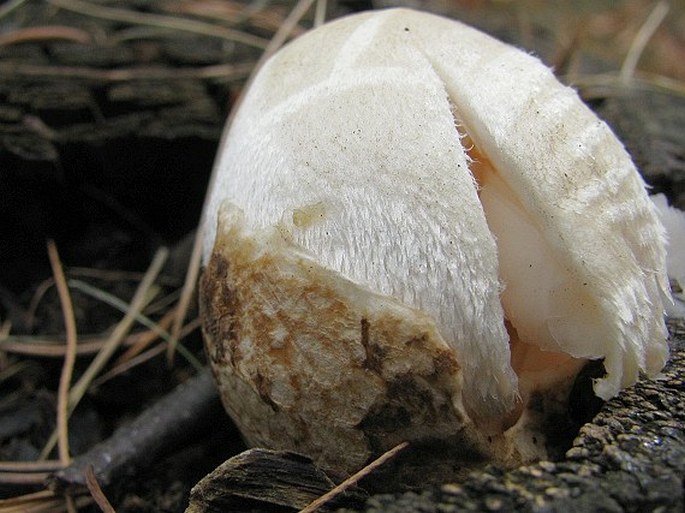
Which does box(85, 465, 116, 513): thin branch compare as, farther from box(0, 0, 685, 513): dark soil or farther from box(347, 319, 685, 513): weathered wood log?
box(347, 319, 685, 513): weathered wood log

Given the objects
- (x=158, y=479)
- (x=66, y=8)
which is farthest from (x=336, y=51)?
(x=66, y=8)

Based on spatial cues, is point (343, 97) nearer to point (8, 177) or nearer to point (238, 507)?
point (238, 507)

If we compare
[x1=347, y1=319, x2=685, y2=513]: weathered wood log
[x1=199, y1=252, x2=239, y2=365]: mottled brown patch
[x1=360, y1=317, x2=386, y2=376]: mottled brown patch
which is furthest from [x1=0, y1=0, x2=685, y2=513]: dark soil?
[x1=347, y1=319, x2=685, y2=513]: weathered wood log

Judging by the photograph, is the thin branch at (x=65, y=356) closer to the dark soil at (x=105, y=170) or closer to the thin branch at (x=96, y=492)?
the dark soil at (x=105, y=170)

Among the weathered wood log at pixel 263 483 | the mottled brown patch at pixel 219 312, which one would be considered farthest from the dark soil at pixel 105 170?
the weathered wood log at pixel 263 483

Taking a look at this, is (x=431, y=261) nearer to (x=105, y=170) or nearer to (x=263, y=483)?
(x=263, y=483)

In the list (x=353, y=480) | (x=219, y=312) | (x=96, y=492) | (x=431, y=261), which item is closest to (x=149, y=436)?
(x=96, y=492)
